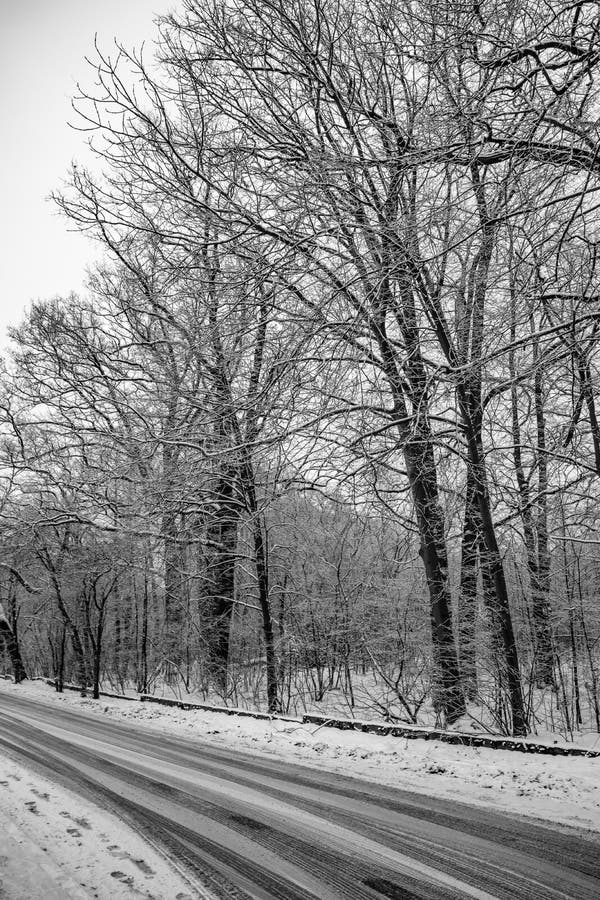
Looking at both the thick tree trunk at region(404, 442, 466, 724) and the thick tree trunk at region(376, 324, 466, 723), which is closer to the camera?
the thick tree trunk at region(376, 324, 466, 723)

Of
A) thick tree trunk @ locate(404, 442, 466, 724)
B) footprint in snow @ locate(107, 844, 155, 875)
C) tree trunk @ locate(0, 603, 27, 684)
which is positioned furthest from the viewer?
tree trunk @ locate(0, 603, 27, 684)

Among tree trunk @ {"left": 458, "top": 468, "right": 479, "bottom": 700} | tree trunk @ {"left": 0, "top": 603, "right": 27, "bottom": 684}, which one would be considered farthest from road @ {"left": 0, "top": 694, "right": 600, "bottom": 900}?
tree trunk @ {"left": 0, "top": 603, "right": 27, "bottom": 684}

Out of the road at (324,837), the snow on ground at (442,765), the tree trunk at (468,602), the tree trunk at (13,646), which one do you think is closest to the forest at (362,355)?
the tree trunk at (468,602)

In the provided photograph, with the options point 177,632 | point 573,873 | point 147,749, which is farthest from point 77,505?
point 573,873

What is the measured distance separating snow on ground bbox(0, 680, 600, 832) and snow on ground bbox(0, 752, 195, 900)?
2.74 m

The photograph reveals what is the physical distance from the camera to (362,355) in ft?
26.5

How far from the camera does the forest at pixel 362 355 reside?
5.01 m

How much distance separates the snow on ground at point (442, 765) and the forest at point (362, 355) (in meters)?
1.80

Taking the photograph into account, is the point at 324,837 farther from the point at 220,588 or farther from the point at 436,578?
the point at 220,588

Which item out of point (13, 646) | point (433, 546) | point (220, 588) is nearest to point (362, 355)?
point (433, 546)

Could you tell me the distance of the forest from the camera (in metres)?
5.01

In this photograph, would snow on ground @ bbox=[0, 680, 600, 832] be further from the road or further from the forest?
the forest

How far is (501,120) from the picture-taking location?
15.5 ft

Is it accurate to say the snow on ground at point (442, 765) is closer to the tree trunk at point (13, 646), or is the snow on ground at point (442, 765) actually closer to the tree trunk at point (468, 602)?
the tree trunk at point (468, 602)
